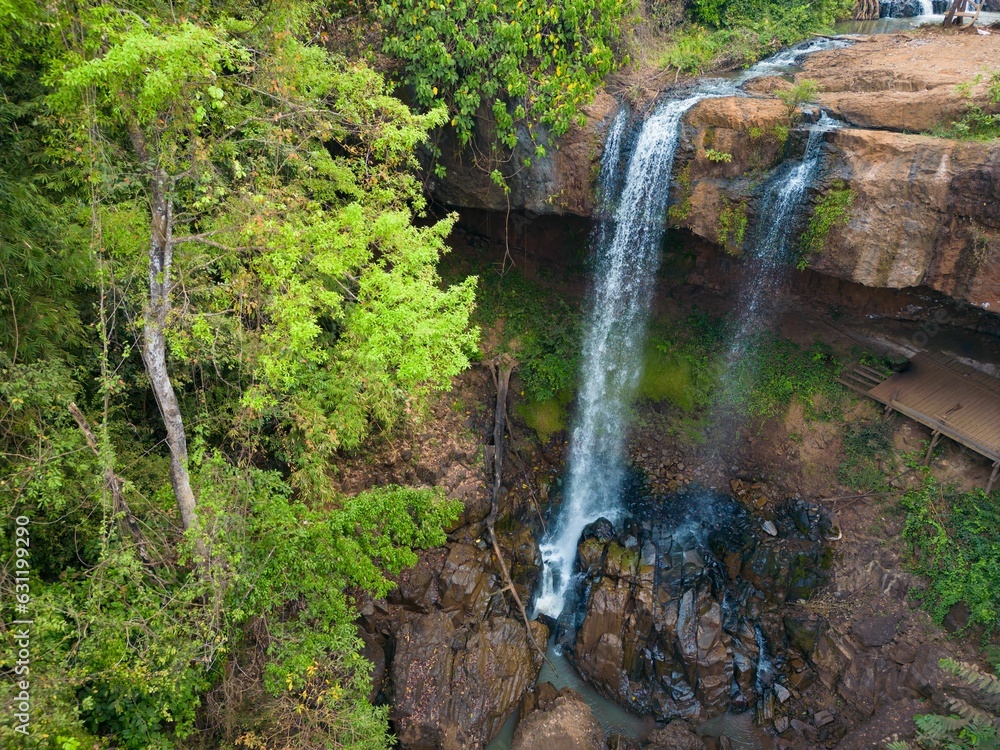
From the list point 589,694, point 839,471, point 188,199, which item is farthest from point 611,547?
point 188,199

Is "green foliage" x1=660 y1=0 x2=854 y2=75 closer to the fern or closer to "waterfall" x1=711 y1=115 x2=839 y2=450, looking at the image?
"waterfall" x1=711 y1=115 x2=839 y2=450

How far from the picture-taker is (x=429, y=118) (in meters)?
8.27

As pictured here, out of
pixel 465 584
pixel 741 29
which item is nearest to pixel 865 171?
pixel 741 29

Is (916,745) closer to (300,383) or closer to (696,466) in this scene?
(696,466)

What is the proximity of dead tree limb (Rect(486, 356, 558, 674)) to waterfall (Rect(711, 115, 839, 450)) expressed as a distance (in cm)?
494

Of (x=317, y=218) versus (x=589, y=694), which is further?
(x=589, y=694)

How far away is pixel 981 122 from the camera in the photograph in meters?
9.55

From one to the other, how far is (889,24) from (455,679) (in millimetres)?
19062

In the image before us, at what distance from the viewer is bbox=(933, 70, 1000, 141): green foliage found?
9.41m

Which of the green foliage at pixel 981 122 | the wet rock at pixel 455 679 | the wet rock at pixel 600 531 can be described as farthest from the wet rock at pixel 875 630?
the green foliage at pixel 981 122

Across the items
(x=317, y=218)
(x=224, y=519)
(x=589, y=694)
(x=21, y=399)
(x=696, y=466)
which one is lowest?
(x=589, y=694)

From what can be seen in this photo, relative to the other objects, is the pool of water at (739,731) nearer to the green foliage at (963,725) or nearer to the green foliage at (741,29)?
the green foliage at (963,725)

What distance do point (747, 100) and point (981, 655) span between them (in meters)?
10.5

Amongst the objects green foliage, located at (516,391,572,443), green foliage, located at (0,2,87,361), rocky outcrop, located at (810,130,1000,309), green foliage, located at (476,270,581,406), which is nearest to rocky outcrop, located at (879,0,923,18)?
rocky outcrop, located at (810,130,1000,309)
